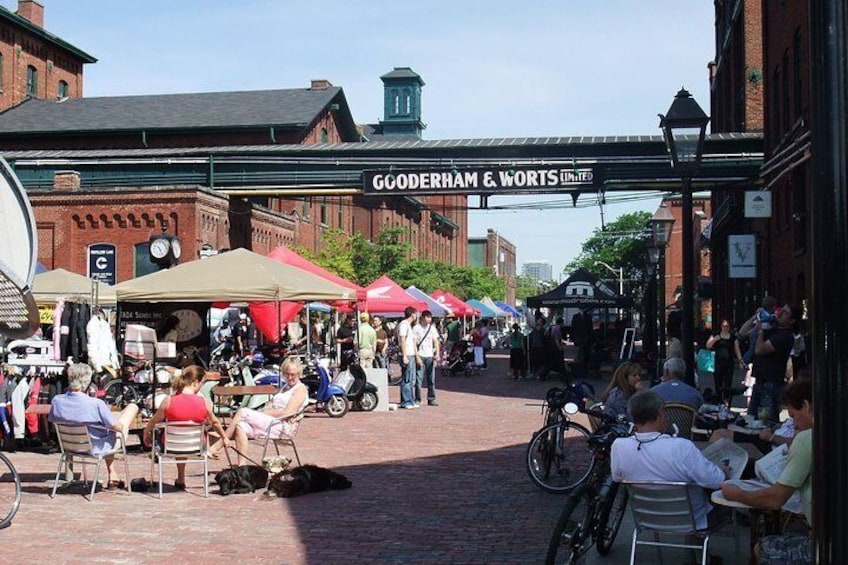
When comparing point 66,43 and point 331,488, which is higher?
point 66,43

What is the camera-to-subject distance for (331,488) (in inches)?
481

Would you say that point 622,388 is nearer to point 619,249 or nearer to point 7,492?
point 7,492

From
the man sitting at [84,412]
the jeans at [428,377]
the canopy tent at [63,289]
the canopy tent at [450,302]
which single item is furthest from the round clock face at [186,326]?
the canopy tent at [450,302]

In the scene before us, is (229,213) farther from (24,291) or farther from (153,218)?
(24,291)

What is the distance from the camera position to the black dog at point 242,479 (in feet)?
39.6

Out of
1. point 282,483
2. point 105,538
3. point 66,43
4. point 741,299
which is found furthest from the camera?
point 66,43

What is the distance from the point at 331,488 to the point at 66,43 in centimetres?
5542

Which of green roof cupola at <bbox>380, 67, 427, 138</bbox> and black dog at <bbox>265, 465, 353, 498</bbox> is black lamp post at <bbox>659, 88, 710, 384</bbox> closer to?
black dog at <bbox>265, 465, 353, 498</bbox>

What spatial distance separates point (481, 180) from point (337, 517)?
77.7 feet

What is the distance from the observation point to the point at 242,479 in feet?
40.0

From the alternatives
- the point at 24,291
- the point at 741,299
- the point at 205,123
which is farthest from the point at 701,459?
the point at 205,123

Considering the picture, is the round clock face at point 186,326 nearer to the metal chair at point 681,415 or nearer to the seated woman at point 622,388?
the seated woman at point 622,388

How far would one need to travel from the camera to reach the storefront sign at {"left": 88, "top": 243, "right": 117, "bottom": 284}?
4191 centimetres

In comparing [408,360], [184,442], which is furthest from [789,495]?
[408,360]
